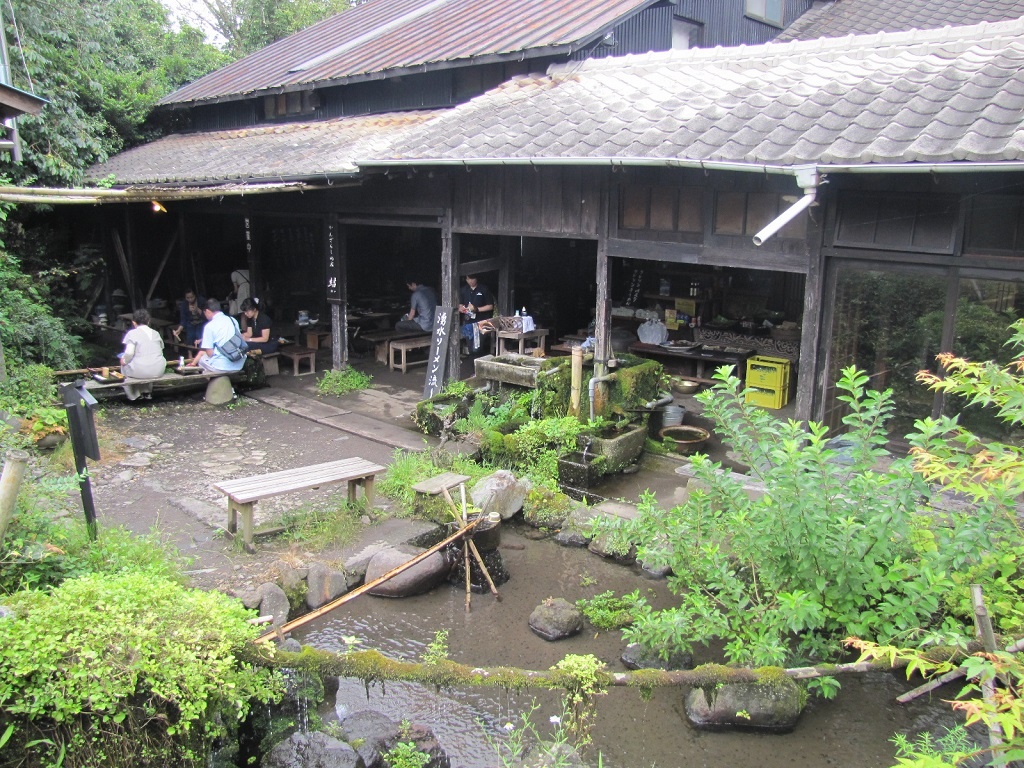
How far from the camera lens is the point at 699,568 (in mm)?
5754

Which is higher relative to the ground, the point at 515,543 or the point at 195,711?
the point at 195,711

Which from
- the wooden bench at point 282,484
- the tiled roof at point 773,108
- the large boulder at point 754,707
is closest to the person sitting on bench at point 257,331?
the tiled roof at point 773,108

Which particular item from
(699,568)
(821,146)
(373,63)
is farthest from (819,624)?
(373,63)

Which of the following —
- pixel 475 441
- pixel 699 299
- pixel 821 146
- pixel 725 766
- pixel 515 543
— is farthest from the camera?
pixel 699 299

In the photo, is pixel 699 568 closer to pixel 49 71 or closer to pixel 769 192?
pixel 769 192

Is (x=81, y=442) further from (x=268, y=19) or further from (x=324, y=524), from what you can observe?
(x=268, y=19)

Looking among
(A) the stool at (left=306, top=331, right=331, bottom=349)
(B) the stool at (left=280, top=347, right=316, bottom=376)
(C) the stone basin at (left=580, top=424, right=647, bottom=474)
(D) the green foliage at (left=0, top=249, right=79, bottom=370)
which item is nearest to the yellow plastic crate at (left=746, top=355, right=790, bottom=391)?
(C) the stone basin at (left=580, top=424, right=647, bottom=474)

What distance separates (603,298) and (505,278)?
2.87 metres

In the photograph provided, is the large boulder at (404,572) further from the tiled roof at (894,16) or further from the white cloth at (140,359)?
the tiled roof at (894,16)

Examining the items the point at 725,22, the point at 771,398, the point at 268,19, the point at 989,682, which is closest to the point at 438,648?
the point at 989,682

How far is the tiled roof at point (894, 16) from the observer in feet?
43.4

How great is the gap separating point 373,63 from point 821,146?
31.7 feet

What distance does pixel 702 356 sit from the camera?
12.1m

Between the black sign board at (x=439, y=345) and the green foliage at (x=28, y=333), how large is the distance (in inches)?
213
